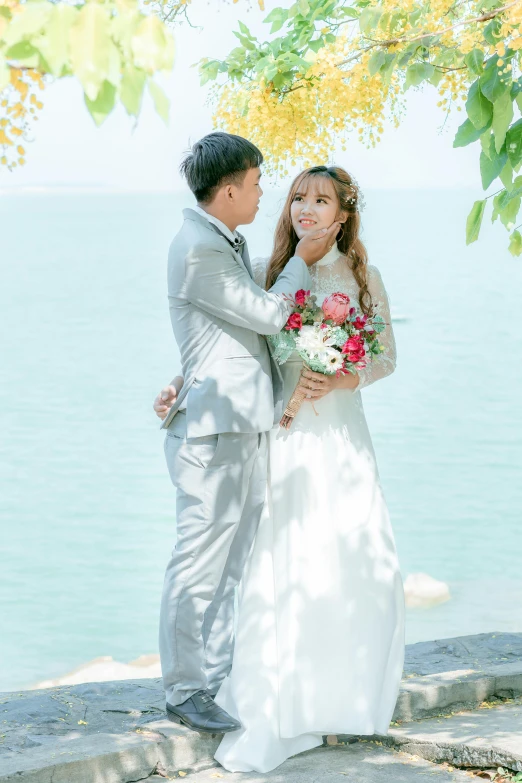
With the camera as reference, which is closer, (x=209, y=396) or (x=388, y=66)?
(x=209, y=396)

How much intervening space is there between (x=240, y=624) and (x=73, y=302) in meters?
28.1

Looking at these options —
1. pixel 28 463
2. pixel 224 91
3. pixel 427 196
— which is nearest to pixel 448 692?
pixel 224 91

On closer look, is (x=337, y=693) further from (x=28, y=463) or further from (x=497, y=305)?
(x=497, y=305)

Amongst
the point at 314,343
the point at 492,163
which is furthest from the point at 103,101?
the point at 492,163

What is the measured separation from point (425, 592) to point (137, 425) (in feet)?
32.5

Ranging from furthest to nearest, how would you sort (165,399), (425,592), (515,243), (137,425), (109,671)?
(137,425), (425,592), (109,671), (515,243), (165,399)

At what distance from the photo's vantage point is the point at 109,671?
33.7 ft

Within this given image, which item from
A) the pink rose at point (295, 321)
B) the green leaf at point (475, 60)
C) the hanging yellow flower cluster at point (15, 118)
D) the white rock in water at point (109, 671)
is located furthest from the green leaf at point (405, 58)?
the white rock in water at point (109, 671)

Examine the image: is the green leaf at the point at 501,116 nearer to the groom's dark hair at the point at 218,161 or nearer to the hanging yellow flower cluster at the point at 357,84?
the hanging yellow flower cluster at the point at 357,84

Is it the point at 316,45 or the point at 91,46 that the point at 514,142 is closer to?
the point at 316,45

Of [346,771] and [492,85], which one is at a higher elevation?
[492,85]

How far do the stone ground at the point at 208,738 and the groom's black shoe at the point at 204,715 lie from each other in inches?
1.5

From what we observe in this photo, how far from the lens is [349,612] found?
10.3ft

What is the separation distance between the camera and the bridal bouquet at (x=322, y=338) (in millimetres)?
3016
